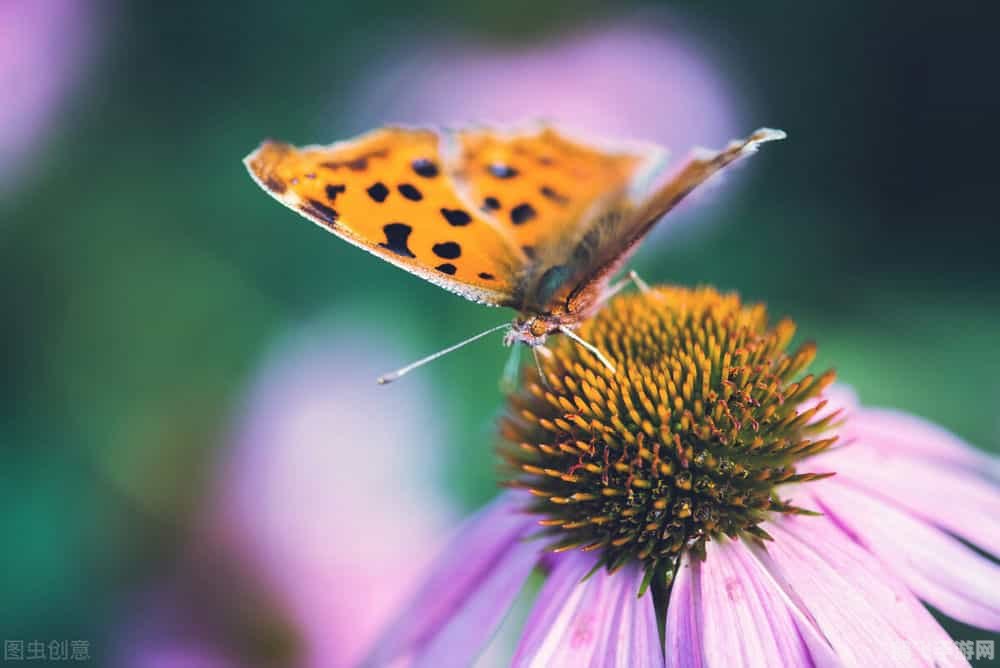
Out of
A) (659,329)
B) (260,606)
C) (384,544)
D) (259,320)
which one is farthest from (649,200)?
(259,320)

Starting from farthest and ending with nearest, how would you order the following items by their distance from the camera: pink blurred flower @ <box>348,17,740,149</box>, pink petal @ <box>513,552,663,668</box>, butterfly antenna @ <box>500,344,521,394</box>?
1. pink blurred flower @ <box>348,17,740,149</box>
2. butterfly antenna @ <box>500,344,521,394</box>
3. pink petal @ <box>513,552,663,668</box>

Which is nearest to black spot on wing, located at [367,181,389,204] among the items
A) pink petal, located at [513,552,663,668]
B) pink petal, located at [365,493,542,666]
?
pink petal, located at [365,493,542,666]

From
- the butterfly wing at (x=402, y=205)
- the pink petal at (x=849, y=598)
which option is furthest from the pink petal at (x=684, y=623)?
the butterfly wing at (x=402, y=205)

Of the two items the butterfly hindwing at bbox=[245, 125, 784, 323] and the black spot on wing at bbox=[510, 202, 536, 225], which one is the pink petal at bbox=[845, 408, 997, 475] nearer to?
the butterfly hindwing at bbox=[245, 125, 784, 323]

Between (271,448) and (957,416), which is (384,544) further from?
(957,416)

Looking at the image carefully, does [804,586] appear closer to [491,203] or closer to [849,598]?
[849,598]
